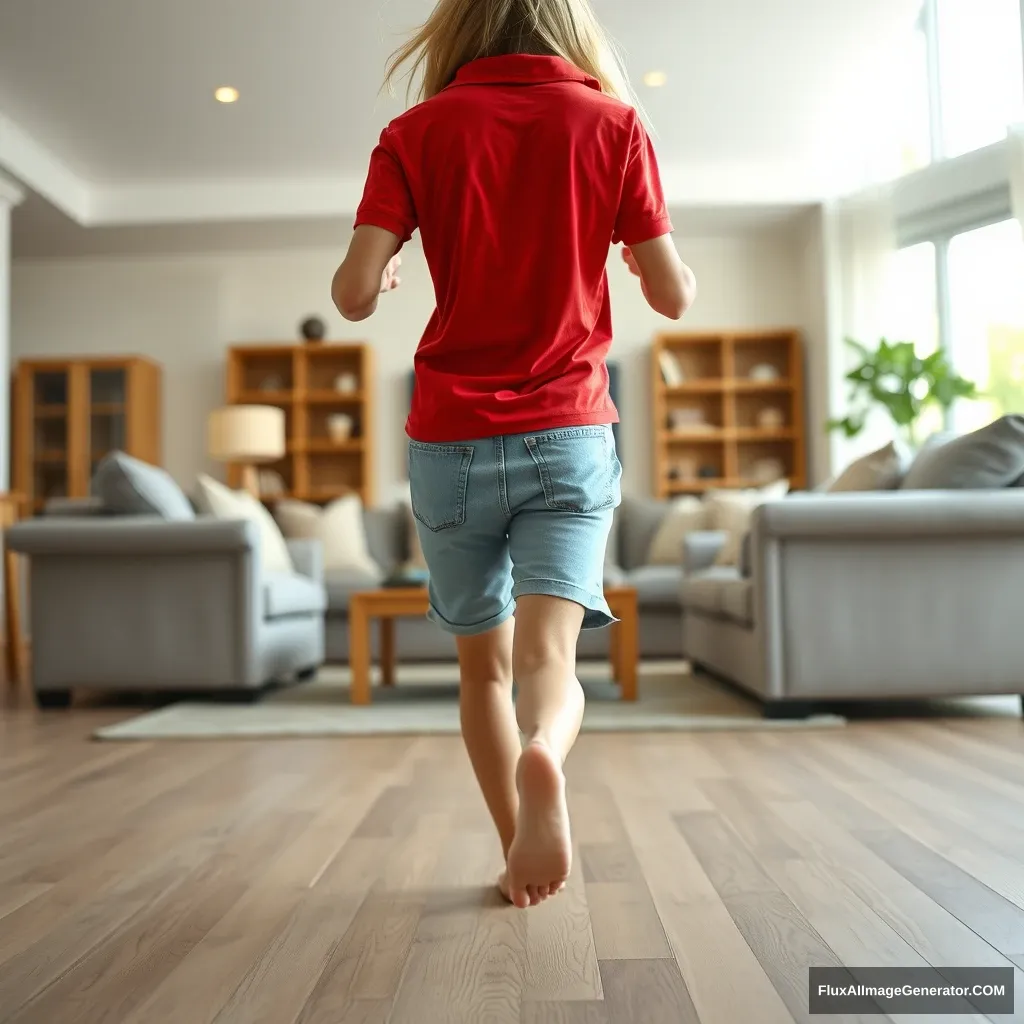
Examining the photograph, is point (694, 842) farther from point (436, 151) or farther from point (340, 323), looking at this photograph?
point (340, 323)

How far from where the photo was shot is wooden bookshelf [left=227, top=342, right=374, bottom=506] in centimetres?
748

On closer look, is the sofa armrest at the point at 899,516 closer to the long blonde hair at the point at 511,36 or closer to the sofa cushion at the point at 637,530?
the long blonde hair at the point at 511,36

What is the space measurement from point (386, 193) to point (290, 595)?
10.1ft

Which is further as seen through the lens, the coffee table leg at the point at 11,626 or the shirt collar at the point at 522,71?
the coffee table leg at the point at 11,626

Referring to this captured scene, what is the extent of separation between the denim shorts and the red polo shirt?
3 cm

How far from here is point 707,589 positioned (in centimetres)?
→ 402

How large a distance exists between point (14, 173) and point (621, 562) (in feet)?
12.7

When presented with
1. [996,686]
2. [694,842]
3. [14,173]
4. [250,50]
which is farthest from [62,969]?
[14,173]

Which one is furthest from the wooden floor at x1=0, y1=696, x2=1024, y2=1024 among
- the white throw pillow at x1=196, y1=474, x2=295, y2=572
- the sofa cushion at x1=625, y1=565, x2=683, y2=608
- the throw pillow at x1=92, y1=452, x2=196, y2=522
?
the sofa cushion at x1=625, y1=565, x2=683, y2=608

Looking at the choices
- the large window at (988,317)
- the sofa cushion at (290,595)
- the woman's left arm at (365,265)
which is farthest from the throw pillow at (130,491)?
the large window at (988,317)

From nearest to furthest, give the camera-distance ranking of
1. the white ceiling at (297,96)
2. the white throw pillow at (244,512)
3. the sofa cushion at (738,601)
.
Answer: the sofa cushion at (738,601)
the white throw pillow at (244,512)
the white ceiling at (297,96)

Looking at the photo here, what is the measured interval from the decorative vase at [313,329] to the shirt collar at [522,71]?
6.38 m

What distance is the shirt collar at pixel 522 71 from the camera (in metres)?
1.24

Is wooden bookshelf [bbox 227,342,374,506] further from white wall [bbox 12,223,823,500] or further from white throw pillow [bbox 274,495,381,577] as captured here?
white throw pillow [bbox 274,495,381,577]
